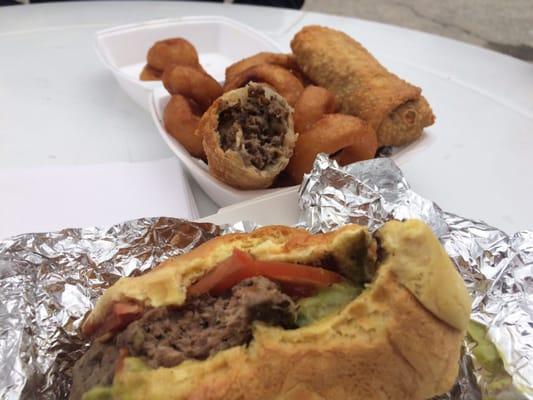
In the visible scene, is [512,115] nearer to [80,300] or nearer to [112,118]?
[112,118]

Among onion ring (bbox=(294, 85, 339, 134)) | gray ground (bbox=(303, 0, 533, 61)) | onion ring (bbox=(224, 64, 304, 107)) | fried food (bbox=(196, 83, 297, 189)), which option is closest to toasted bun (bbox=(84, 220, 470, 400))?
fried food (bbox=(196, 83, 297, 189))

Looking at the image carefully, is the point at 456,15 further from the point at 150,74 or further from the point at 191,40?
the point at 150,74

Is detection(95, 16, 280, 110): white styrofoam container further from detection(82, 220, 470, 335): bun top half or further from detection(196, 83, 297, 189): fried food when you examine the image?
detection(82, 220, 470, 335): bun top half

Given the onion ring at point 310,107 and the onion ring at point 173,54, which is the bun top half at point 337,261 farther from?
the onion ring at point 173,54

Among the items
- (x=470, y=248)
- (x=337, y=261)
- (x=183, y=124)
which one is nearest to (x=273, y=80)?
(x=183, y=124)

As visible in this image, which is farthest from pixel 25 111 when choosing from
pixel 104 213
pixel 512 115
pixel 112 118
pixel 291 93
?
pixel 512 115

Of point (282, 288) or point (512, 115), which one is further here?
point (512, 115)
